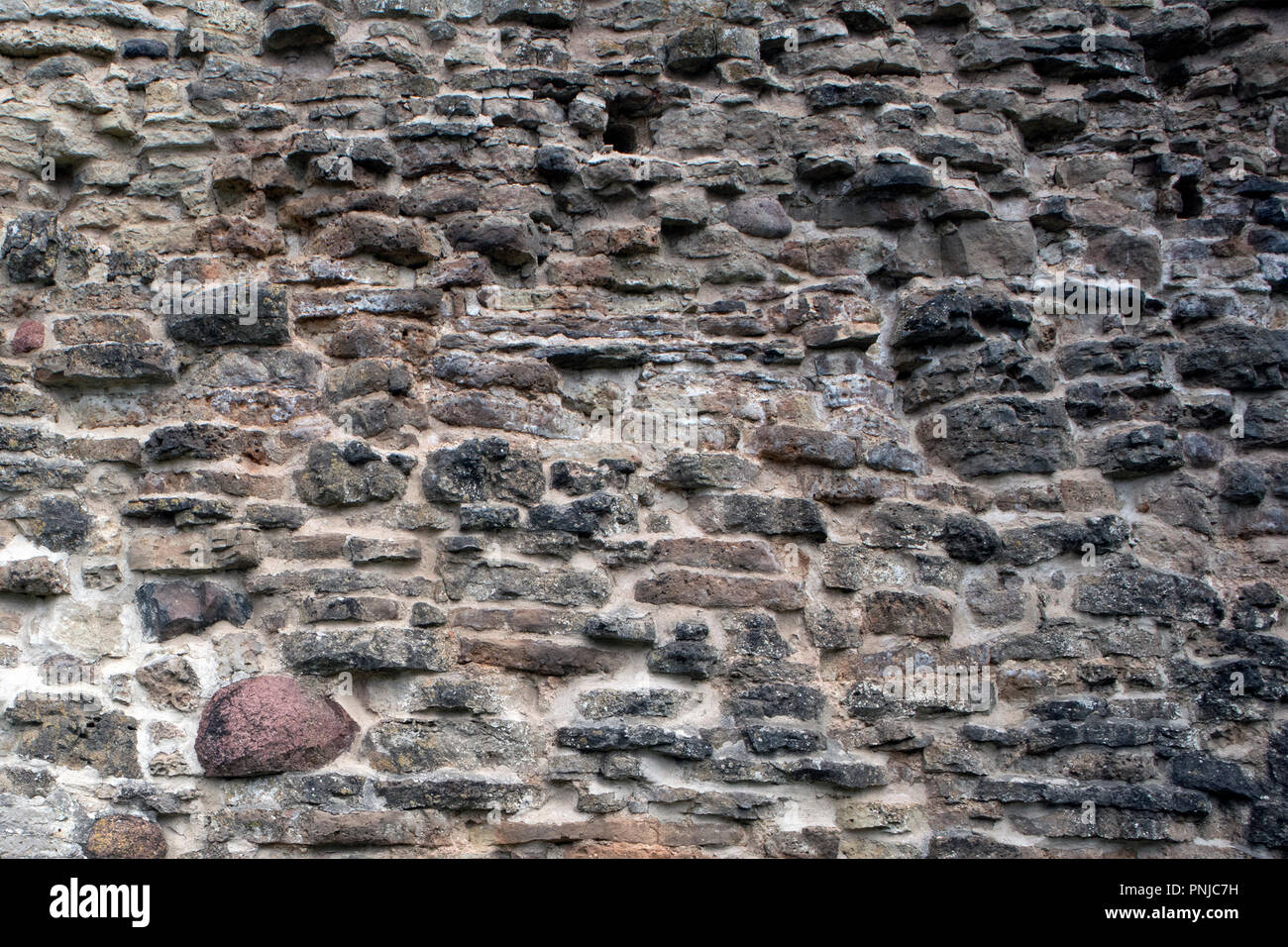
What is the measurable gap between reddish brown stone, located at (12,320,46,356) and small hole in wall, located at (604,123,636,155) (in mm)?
1924

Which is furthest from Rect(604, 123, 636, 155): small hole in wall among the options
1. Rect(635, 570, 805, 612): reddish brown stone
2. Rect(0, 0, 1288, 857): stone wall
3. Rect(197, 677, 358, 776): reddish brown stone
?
Rect(197, 677, 358, 776): reddish brown stone

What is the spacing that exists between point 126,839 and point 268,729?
1.52ft

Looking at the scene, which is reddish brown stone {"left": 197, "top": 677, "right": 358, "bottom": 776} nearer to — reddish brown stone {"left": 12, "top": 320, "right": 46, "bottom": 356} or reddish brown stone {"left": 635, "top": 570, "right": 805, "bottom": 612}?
reddish brown stone {"left": 635, "top": 570, "right": 805, "bottom": 612}

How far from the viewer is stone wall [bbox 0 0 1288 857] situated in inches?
122

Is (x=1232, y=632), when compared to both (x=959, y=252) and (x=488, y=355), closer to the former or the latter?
(x=959, y=252)

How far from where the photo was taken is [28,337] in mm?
3424

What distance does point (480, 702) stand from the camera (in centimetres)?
311

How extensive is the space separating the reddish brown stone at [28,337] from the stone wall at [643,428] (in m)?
0.02

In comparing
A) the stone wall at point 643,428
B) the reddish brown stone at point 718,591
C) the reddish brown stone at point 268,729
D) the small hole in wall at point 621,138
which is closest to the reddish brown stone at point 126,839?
the stone wall at point 643,428

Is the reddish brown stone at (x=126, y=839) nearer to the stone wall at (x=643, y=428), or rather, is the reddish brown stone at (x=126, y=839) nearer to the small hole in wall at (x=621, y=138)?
the stone wall at (x=643, y=428)

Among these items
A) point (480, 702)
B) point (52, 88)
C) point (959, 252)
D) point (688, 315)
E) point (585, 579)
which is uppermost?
point (52, 88)

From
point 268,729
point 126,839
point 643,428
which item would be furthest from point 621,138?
point 126,839

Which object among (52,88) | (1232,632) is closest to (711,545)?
(1232,632)

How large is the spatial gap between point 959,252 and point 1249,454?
115 centimetres
